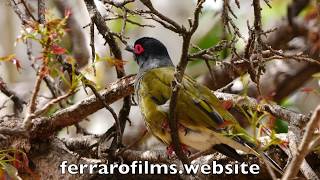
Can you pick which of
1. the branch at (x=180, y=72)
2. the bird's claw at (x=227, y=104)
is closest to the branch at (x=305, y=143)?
the branch at (x=180, y=72)

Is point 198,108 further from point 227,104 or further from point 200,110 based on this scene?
point 227,104

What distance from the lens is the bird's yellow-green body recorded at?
2674 mm

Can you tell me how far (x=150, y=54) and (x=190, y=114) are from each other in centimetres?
73

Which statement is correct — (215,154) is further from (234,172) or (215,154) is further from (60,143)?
(60,143)

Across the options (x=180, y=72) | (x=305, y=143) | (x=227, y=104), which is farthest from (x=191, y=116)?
(x=305, y=143)

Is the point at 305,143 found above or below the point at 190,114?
below

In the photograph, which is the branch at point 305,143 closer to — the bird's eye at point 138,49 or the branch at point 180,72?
the branch at point 180,72

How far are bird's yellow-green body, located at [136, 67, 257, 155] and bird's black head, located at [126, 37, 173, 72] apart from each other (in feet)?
1.23

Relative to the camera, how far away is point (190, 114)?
270 centimetres

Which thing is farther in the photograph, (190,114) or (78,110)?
(78,110)

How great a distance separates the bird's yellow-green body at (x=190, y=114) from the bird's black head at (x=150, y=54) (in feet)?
1.23

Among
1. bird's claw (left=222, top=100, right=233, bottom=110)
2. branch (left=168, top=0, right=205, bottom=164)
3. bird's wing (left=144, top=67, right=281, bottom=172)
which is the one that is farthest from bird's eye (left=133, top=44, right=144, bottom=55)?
branch (left=168, top=0, right=205, bottom=164)

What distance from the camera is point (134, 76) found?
128 inches

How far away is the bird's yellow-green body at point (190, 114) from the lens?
2674mm
